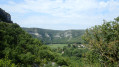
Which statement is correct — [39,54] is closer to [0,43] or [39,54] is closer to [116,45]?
[0,43]

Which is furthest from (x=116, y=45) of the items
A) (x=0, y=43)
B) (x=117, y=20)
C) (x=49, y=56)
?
(x=49, y=56)

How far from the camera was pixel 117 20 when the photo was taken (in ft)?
44.2

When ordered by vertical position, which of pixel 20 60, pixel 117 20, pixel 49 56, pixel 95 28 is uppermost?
pixel 117 20

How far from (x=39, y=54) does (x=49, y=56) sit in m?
5.71

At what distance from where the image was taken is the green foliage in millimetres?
12328

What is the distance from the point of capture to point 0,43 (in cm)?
2880

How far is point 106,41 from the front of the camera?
44.6 feet

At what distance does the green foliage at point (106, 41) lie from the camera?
12328 millimetres

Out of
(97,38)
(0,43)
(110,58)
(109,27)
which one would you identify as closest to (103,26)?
(109,27)

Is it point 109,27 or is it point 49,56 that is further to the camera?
point 49,56

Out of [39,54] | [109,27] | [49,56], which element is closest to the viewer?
[109,27]

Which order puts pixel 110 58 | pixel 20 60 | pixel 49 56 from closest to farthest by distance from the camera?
pixel 110 58
pixel 20 60
pixel 49 56

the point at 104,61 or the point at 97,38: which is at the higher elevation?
the point at 97,38

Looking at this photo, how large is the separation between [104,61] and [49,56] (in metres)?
35.4
